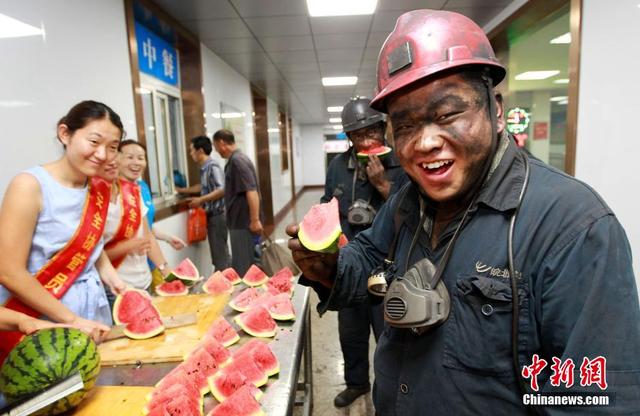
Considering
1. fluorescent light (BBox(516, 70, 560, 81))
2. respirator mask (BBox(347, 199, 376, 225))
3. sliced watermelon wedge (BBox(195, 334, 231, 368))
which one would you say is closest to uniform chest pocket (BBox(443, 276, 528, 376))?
sliced watermelon wedge (BBox(195, 334, 231, 368))

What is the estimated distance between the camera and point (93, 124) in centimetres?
210

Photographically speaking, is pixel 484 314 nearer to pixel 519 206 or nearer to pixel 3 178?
pixel 519 206

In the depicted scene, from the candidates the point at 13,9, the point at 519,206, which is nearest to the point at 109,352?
the point at 519,206

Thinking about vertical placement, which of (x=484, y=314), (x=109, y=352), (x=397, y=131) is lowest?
(x=109, y=352)

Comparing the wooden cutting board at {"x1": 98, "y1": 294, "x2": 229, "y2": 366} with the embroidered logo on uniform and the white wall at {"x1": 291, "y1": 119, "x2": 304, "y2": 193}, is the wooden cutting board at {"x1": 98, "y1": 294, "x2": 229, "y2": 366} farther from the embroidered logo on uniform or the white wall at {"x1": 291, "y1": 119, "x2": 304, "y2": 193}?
the white wall at {"x1": 291, "y1": 119, "x2": 304, "y2": 193}

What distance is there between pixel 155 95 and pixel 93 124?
359cm

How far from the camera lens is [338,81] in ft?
33.3

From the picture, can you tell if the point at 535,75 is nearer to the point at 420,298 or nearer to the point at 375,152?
the point at 375,152

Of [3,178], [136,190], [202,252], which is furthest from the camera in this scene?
[202,252]

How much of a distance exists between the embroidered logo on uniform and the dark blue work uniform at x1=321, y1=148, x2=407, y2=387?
1.82m

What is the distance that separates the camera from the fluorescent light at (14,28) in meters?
2.41

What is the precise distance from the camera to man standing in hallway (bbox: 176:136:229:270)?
534 centimetres

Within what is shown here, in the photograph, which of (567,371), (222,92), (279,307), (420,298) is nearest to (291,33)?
(222,92)

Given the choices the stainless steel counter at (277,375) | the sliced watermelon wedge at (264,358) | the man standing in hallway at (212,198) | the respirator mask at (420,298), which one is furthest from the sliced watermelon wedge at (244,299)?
the man standing in hallway at (212,198)
